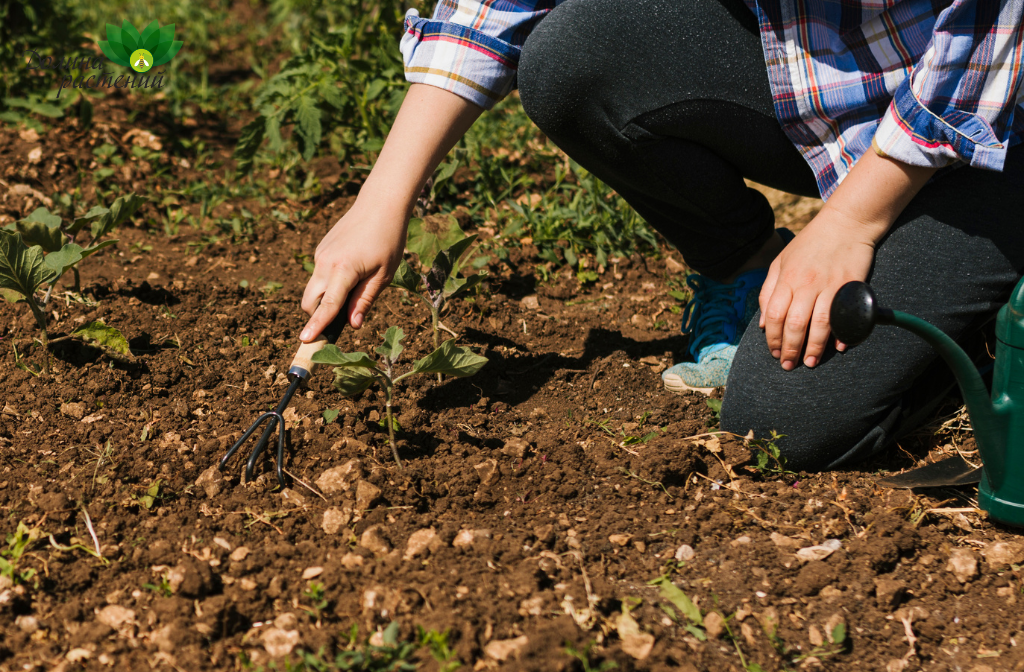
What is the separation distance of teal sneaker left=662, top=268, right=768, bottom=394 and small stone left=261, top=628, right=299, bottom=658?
1.09 meters

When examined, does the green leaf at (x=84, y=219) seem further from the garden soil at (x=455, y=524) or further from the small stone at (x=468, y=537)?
the small stone at (x=468, y=537)

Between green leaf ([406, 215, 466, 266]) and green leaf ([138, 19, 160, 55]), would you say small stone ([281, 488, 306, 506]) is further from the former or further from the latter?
green leaf ([138, 19, 160, 55])

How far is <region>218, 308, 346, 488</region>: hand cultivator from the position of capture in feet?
4.93

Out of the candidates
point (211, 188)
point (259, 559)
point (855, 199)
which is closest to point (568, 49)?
point (855, 199)

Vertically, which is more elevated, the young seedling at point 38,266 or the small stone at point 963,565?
the young seedling at point 38,266

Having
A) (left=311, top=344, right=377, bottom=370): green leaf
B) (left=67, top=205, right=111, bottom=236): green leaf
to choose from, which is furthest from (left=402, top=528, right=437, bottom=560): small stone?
(left=67, top=205, right=111, bottom=236): green leaf

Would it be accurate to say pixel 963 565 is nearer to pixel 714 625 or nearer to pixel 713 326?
pixel 714 625

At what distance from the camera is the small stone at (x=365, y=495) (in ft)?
4.84

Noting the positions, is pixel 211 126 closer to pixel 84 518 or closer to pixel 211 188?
pixel 211 188

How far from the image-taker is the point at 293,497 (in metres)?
1.51

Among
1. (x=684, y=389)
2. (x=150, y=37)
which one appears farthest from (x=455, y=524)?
(x=150, y=37)

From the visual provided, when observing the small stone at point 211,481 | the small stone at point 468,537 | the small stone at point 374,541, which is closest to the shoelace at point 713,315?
the small stone at point 468,537

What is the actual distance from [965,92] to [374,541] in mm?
1307

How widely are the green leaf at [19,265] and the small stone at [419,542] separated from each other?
1.11m
